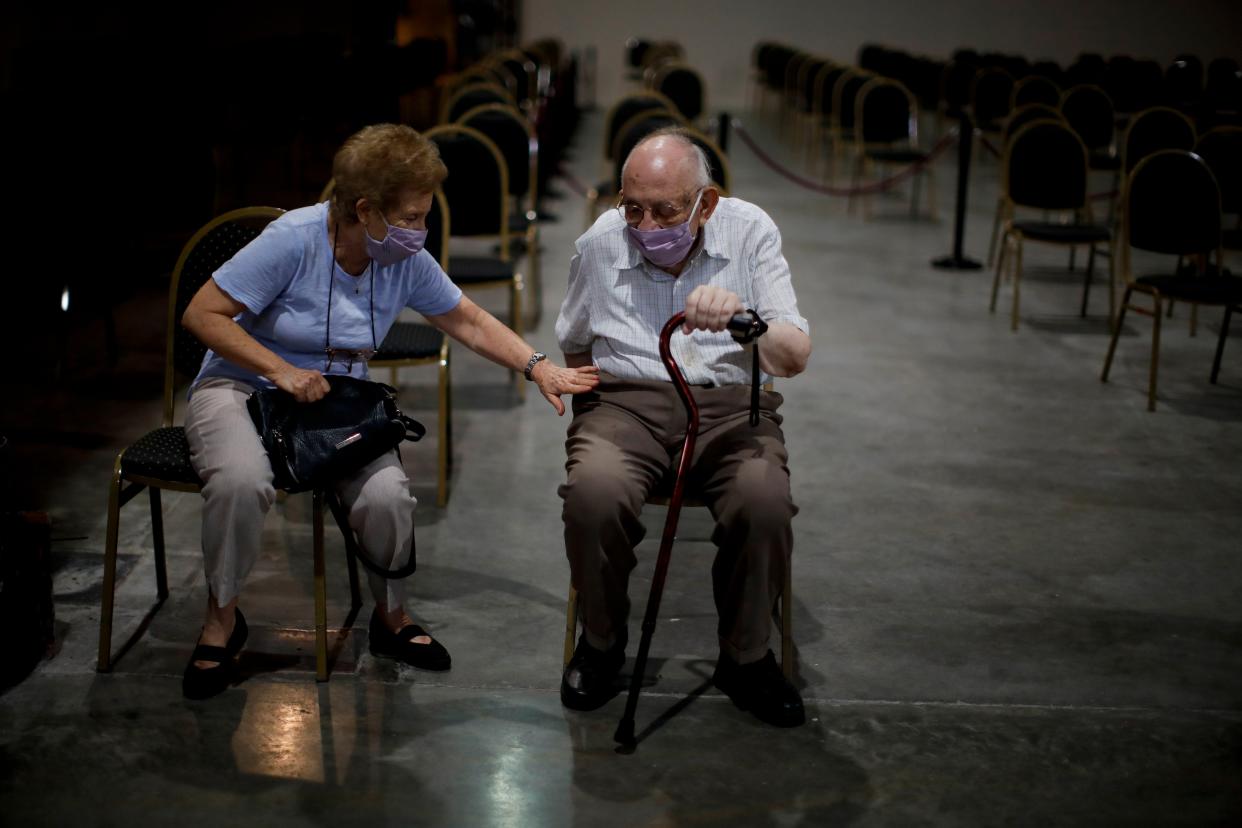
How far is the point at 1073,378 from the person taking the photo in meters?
5.03

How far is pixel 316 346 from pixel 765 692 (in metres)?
1.15

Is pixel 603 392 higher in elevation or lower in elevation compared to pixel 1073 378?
higher

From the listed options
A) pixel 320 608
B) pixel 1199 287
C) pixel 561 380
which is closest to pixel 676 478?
pixel 561 380

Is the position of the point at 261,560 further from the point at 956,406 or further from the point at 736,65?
the point at 736,65

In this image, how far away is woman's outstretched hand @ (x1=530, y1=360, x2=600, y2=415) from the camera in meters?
Answer: 2.64

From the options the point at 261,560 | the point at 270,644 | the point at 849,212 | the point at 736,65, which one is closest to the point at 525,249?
the point at 849,212

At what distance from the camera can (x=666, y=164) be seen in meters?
2.48

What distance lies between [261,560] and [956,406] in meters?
2.58

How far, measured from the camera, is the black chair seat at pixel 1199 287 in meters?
4.63

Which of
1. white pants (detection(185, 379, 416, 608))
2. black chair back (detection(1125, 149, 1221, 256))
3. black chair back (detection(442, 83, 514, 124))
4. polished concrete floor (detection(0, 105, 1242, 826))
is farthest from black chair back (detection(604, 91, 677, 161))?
white pants (detection(185, 379, 416, 608))

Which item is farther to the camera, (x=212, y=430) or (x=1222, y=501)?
(x=1222, y=501)

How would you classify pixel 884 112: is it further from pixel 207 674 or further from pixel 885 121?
pixel 207 674

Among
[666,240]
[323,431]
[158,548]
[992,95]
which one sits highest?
[992,95]

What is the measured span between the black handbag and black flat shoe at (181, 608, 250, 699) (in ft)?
1.18
